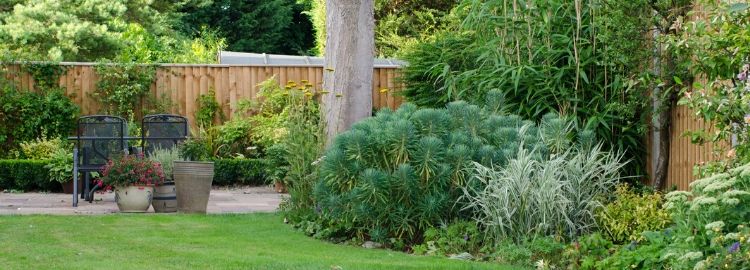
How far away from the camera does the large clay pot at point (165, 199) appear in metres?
10.7

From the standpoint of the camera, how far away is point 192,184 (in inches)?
404

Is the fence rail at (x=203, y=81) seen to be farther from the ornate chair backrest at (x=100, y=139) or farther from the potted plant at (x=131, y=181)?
the potted plant at (x=131, y=181)

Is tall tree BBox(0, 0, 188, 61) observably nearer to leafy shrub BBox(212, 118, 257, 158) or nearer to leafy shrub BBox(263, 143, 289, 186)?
leafy shrub BBox(212, 118, 257, 158)

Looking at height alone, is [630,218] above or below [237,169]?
above

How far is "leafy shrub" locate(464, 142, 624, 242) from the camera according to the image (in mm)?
7324

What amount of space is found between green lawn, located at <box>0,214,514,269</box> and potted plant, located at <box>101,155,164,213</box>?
58 centimetres

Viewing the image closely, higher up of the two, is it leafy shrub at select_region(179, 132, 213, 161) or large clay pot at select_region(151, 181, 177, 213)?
leafy shrub at select_region(179, 132, 213, 161)

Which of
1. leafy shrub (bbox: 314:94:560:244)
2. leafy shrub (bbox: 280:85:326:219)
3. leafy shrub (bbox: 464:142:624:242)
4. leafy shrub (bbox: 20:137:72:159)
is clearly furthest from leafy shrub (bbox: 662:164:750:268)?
leafy shrub (bbox: 20:137:72:159)

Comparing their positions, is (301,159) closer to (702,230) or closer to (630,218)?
(630,218)

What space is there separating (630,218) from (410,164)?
1688mm

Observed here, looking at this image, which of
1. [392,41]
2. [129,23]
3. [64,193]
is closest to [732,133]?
[64,193]

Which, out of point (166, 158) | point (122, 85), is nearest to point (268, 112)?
point (122, 85)

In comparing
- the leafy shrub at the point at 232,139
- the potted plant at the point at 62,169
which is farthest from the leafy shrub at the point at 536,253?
the leafy shrub at the point at 232,139

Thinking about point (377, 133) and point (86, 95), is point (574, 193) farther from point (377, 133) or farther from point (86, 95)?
point (86, 95)
